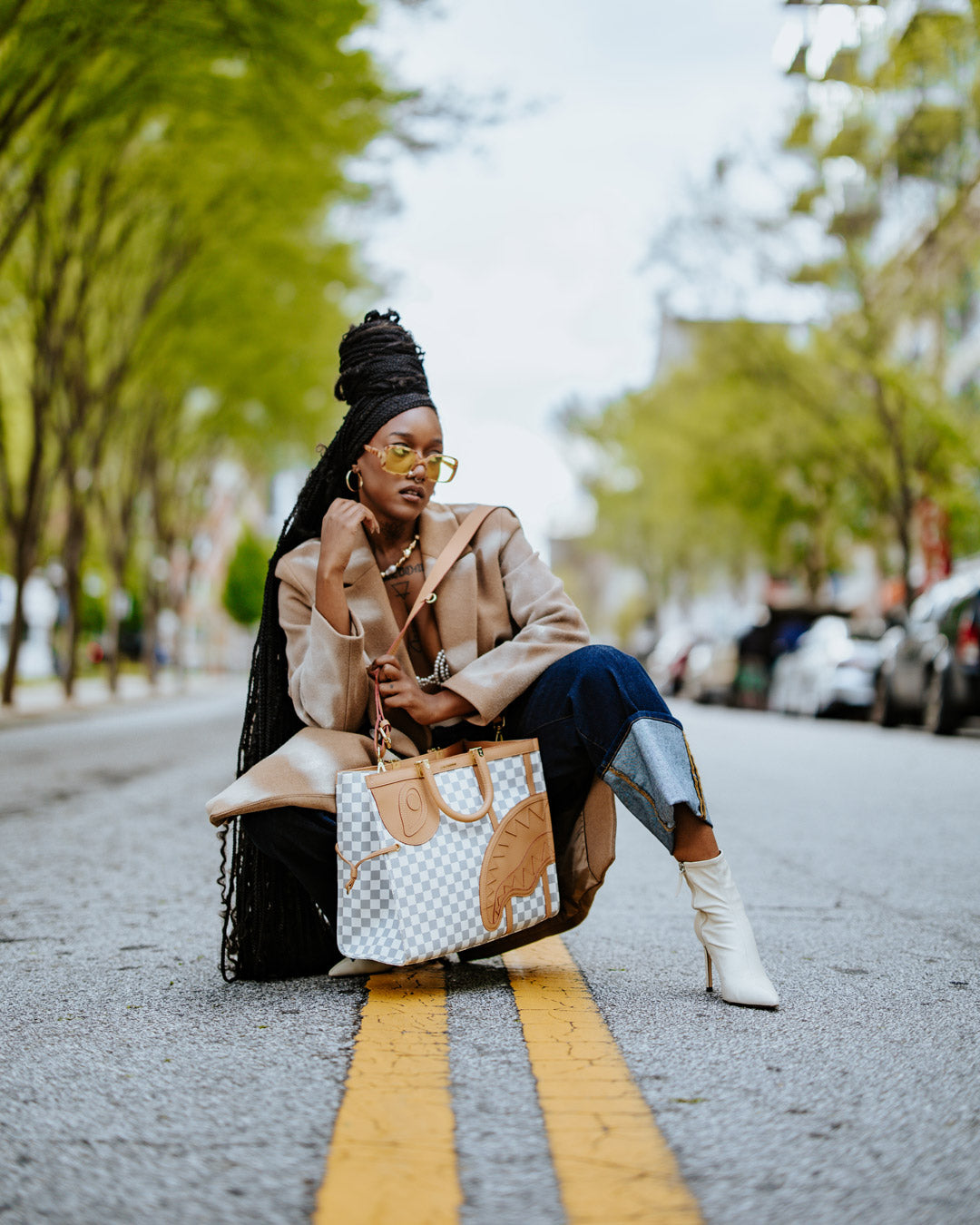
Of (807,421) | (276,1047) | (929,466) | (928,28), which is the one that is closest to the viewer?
(276,1047)

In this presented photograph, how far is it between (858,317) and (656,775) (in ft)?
70.9

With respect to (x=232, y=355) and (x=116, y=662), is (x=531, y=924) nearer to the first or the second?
(x=232, y=355)

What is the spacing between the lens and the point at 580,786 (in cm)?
329

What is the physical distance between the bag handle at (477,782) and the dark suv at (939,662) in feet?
35.7

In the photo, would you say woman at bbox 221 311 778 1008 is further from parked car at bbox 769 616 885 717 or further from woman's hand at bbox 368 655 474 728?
parked car at bbox 769 616 885 717

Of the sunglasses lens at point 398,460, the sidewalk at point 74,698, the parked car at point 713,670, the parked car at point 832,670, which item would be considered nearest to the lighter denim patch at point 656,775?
the sunglasses lens at point 398,460

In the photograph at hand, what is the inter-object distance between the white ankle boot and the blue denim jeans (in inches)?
4.0

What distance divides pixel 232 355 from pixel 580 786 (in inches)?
801

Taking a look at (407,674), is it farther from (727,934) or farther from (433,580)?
(727,934)

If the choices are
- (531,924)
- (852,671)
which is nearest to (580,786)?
(531,924)

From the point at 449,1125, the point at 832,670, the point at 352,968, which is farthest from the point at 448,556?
the point at 832,670

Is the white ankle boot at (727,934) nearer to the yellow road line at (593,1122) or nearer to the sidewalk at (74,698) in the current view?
Result: the yellow road line at (593,1122)

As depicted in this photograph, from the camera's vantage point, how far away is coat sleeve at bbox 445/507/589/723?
321 centimetres

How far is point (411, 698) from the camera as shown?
318cm
